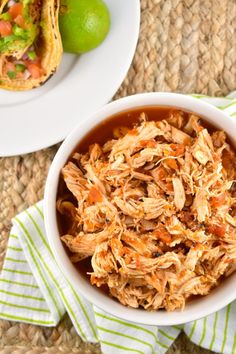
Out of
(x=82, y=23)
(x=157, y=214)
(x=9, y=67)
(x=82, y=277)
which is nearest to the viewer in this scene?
(x=157, y=214)

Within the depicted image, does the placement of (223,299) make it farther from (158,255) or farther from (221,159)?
(221,159)

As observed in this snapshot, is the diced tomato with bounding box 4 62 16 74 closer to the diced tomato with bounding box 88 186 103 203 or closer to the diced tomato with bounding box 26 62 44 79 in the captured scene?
the diced tomato with bounding box 26 62 44 79

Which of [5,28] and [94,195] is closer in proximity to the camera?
[94,195]

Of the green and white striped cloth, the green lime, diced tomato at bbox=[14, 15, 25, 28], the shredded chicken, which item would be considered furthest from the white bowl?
diced tomato at bbox=[14, 15, 25, 28]

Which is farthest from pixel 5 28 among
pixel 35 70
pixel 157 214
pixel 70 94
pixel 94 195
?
pixel 157 214

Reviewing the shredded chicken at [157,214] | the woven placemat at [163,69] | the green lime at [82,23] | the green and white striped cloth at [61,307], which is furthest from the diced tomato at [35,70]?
the shredded chicken at [157,214]

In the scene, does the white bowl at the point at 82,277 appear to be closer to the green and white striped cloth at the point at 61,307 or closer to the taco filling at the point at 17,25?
the green and white striped cloth at the point at 61,307

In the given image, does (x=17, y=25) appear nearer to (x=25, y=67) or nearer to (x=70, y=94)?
(x=25, y=67)
